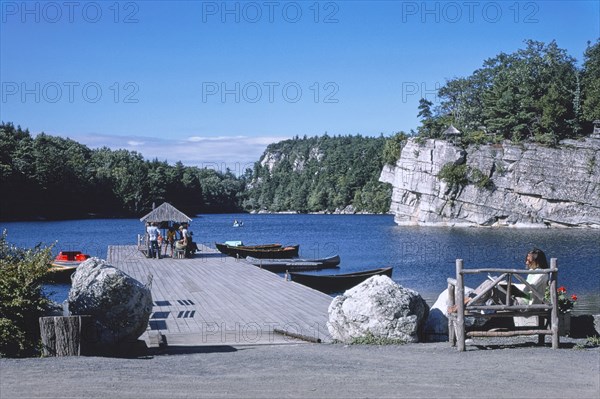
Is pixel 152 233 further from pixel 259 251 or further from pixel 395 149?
pixel 395 149

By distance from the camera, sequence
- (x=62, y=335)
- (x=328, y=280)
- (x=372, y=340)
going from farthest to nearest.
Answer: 1. (x=328, y=280)
2. (x=372, y=340)
3. (x=62, y=335)

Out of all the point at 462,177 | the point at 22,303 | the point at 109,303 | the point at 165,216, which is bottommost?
the point at 109,303

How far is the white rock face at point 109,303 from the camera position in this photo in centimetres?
1076

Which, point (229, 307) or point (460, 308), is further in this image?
point (229, 307)

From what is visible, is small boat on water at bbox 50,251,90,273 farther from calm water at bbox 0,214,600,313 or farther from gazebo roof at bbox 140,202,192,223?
gazebo roof at bbox 140,202,192,223

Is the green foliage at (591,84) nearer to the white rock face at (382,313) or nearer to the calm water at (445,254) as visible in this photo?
the calm water at (445,254)

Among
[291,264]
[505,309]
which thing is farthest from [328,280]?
[505,309]

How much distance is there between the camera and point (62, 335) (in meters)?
9.90

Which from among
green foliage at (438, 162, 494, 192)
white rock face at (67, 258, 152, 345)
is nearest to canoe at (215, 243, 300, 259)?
white rock face at (67, 258, 152, 345)

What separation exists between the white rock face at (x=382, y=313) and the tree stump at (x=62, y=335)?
435cm

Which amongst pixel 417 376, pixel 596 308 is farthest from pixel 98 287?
pixel 596 308

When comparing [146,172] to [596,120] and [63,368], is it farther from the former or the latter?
[63,368]

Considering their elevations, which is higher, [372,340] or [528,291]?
[528,291]

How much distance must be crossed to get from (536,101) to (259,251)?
62.7 metres
